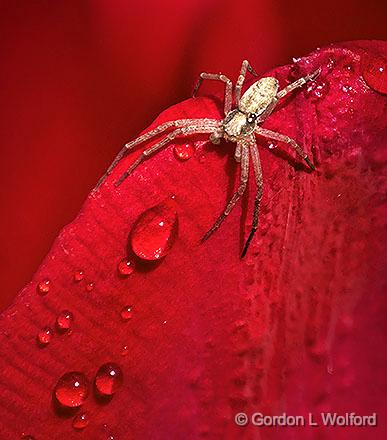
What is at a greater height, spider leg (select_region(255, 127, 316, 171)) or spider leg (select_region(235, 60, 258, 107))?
spider leg (select_region(235, 60, 258, 107))

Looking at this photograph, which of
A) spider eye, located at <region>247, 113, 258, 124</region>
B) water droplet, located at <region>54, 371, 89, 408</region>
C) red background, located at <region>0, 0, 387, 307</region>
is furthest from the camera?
spider eye, located at <region>247, 113, 258, 124</region>

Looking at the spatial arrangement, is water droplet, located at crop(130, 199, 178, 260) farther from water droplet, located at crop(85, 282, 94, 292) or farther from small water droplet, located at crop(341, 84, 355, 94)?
small water droplet, located at crop(341, 84, 355, 94)

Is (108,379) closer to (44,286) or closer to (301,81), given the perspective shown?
(44,286)

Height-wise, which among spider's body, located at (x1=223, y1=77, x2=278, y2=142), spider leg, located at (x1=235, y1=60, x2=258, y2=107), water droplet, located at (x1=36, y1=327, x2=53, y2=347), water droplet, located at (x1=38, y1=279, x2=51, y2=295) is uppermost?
spider leg, located at (x1=235, y1=60, x2=258, y2=107)

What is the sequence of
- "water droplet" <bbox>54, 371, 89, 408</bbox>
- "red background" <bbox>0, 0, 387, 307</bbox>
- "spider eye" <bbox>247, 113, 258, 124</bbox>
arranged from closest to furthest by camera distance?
"water droplet" <bbox>54, 371, 89, 408</bbox>, "red background" <bbox>0, 0, 387, 307</bbox>, "spider eye" <bbox>247, 113, 258, 124</bbox>

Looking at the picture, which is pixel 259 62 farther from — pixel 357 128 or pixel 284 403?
pixel 284 403

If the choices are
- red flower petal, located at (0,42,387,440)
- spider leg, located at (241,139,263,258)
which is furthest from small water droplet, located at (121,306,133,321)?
spider leg, located at (241,139,263,258)

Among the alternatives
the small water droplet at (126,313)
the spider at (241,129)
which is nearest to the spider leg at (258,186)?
the spider at (241,129)
